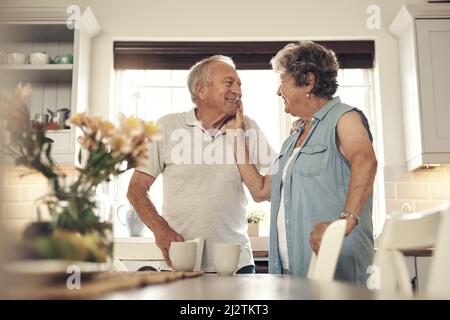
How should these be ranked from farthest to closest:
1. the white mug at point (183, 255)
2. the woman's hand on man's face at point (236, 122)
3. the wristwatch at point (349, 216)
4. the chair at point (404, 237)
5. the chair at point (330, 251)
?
the woman's hand on man's face at point (236, 122), the wristwatch at point (349, 216), the white mug at point (183, 255), the chair at point (330, 251), the chair at point (404, 237)

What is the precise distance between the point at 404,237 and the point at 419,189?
262 centimetres

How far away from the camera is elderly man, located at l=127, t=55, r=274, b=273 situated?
186cm

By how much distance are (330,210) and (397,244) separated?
31.1 inches

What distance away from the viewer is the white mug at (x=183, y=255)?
1378 millimetres

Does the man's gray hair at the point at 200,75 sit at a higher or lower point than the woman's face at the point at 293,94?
higher

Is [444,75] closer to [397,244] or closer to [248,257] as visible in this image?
[248,257]

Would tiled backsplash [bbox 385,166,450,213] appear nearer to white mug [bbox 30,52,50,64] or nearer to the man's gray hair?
the man's gray hair

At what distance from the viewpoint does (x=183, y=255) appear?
138 centimetres

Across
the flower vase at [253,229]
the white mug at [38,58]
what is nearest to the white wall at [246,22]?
the white mug at [38,58]

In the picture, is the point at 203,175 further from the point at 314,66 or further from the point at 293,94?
the point at 314,66

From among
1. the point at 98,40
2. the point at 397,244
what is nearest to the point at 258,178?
the point at 397,244

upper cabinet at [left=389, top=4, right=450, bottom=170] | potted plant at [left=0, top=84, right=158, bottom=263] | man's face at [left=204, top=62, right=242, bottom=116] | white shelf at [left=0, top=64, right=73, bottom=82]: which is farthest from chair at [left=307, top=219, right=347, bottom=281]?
white shelf at [left=0, top=64, right=73, bottom=82]

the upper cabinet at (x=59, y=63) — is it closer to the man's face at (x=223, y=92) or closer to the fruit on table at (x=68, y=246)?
the man's face at (x=223, y=92)

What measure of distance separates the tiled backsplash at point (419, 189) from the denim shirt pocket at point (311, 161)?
1.76m
